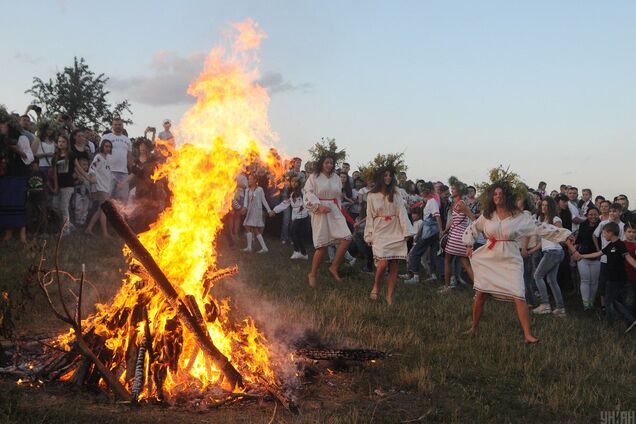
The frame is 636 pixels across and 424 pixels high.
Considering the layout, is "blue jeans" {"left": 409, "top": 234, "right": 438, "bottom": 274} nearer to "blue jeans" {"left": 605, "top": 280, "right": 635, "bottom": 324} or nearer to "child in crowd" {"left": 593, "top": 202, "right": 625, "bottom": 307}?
"child in crowd" {"left": 593, "top": 202, "right": 625, "bottom": 307}

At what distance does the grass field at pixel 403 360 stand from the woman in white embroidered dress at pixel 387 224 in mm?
724

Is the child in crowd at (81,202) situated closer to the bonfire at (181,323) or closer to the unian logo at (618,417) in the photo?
the bonfire at (181,323)

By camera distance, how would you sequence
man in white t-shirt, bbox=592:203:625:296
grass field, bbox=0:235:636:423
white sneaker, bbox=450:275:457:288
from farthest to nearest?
white sneaker, bbox=450:275:457:288, man in white t-shirt, bbox=592:203:625:296, grass field, bbox=0:235:636:423

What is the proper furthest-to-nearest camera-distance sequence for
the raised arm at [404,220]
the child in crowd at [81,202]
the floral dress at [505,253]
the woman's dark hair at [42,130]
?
the child in crowd at [81,202], the woman's dark hair at [42,130], the raised arm at [404,220], the floral dress at [505,253]

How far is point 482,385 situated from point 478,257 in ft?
9.29

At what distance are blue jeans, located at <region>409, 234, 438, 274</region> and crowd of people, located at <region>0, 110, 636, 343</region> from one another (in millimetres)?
22

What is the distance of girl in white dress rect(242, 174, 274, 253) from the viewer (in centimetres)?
1466

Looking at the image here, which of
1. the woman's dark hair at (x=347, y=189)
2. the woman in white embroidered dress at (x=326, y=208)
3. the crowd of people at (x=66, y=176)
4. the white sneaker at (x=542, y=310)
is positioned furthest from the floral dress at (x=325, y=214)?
the woman's dark hair at (x=347, y=189)

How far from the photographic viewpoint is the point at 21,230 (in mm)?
10500

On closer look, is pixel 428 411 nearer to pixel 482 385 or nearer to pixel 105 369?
pixel 482 385

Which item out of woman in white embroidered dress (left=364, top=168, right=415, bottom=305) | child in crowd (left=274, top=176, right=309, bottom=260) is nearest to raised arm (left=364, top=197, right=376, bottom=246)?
woman in white embroidered dress (left=364, top=168, right=415, bottom=305)

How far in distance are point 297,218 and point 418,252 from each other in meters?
3.30

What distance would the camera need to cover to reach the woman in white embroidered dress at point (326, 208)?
35.1ft

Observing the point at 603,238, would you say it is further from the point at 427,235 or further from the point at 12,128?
the point at 12,128
